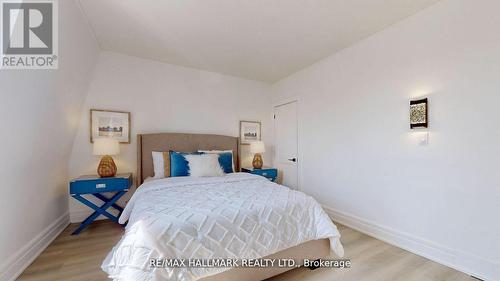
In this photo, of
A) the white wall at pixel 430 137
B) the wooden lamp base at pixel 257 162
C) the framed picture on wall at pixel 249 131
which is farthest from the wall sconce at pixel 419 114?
the framed picture on wall at pixel 249 131

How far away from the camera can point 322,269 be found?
1.85 meters

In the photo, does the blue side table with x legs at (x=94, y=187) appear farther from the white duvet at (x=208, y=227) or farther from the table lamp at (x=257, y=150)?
the table lamp at (x=257, y=150)

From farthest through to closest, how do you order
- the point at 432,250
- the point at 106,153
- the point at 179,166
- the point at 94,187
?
1. the point at 179,166
2. the point at 106,153
3. the point at 94,187
4. the point at 432,250

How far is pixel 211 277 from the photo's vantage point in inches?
54.0

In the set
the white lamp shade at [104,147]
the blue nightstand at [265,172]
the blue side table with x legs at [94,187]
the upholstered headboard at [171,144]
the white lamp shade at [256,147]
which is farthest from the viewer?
the white lamp shade at [256,147]

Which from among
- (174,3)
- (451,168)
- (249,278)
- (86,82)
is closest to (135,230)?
(249,278)

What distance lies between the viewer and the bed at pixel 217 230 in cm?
123

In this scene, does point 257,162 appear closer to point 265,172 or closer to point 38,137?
point 265,172

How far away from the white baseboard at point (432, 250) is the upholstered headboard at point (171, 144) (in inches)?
87.6

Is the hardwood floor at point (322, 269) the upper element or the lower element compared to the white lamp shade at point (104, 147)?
lower

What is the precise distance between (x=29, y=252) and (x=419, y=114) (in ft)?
13.4

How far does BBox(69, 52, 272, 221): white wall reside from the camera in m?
2.89

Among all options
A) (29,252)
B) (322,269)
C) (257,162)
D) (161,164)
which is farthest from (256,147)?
(29,252)

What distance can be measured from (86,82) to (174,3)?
1799 mm
